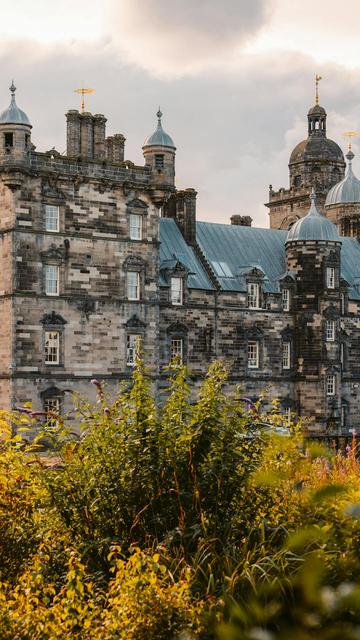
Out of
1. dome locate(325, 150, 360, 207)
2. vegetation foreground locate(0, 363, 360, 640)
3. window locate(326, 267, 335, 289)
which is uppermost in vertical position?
dome locate(325, 150, 360, 207)

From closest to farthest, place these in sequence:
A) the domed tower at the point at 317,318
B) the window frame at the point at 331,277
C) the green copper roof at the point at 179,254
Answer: the green copper roof at the point at 179,254 < the domed tower at the point at 317,318 < the window frame at the point at 331,277

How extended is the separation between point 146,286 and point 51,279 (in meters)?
5.28

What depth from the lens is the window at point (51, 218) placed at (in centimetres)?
4681

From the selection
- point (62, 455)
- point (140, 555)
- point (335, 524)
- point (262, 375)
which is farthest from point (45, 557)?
point (262, 375)

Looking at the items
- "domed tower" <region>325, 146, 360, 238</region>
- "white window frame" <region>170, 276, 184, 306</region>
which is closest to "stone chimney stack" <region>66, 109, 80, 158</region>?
"white window frame" <region>170, 276, 184, 306</region>

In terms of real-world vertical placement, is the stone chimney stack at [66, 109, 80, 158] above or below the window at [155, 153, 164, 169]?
above

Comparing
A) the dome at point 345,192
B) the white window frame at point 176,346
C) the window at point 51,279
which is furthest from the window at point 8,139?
the dome at point 345,192

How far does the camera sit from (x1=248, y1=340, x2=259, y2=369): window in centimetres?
5650

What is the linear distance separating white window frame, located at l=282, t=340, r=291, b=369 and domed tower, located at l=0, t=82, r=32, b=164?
778 inches

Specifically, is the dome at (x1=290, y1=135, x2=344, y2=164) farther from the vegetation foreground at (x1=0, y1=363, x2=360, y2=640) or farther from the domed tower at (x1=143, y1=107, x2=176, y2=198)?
the vegetation foreground at (x1=0, y1=363, x2=360, y2=640)

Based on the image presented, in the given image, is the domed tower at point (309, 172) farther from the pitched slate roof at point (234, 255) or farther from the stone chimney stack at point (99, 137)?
the stone chimney stack at point (99, 137)

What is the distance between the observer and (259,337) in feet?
187

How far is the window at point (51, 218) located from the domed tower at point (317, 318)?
1734 centimetres

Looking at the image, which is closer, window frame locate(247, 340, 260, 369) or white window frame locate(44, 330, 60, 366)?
white window frame locate(44, 330, 60, 366)
